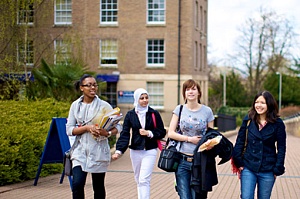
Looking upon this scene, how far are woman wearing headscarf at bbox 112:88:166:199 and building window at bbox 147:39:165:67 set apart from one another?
1425 inches

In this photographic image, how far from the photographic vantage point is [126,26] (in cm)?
4516

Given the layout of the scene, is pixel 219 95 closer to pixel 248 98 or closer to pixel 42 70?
pixel 248 98

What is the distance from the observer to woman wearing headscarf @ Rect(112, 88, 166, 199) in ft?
29.3

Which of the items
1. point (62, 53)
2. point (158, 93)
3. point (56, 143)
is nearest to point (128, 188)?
point (56, 143)

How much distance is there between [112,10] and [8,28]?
89.1 ft

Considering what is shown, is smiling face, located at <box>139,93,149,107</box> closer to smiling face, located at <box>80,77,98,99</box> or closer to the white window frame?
smiling face, located at <box>80,77,98,99</box>

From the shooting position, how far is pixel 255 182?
287 inches

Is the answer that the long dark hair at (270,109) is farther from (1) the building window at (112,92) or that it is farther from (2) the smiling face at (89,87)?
(1) the building window at (112,92)

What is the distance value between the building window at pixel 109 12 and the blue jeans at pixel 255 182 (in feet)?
127

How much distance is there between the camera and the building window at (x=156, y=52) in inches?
1781

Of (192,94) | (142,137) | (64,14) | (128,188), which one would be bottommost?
(128,188)

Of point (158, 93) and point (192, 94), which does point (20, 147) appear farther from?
point (158, 93)

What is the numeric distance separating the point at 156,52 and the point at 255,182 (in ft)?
125

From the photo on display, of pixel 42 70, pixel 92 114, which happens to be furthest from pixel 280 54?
pixel 92 114
